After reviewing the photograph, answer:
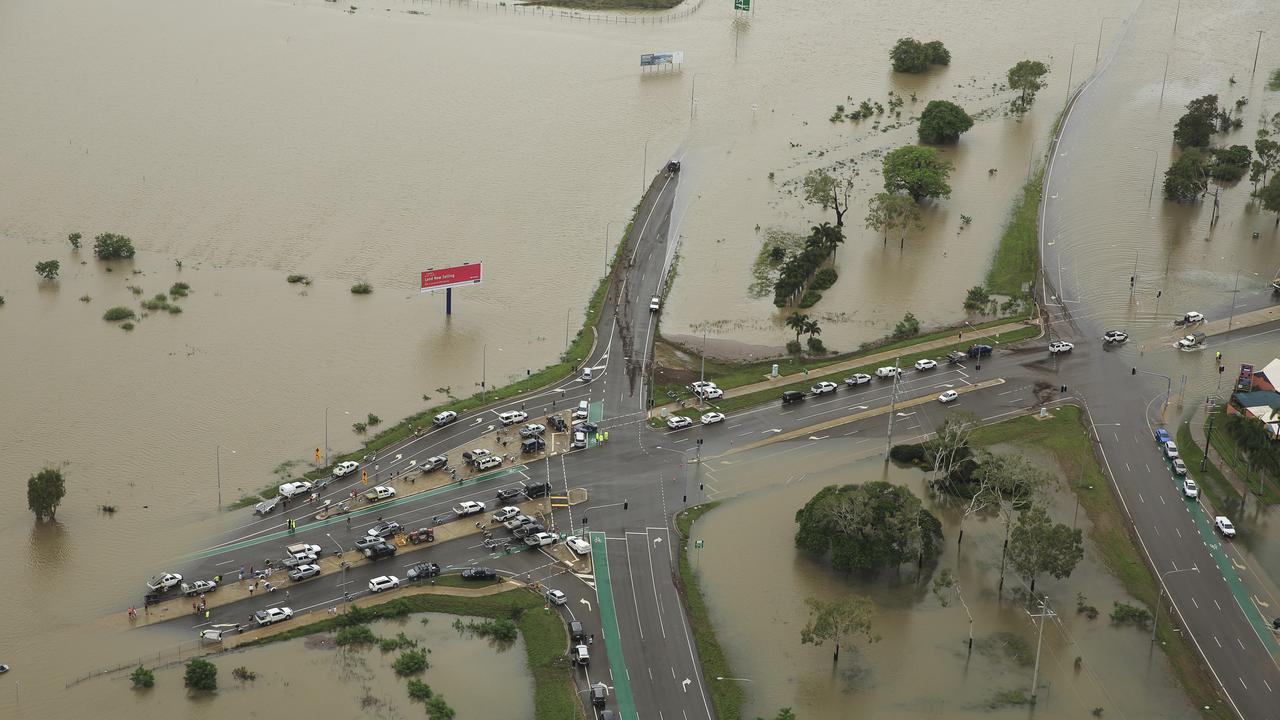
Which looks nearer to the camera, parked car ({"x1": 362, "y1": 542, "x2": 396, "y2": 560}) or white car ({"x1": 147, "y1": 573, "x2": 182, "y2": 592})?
white car ({"x1": 147, "y1": 573, "x2": 182, "y2": 592})

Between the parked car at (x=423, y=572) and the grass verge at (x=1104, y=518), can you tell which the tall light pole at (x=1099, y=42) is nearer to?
the grass verge at (x=1104, y=518)

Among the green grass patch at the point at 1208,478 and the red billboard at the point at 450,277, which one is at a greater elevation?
the red billboard at the point at 450,277

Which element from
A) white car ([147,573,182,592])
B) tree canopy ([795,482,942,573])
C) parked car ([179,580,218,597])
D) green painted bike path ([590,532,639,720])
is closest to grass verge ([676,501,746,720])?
green painted bike path ([590,532,639,720])

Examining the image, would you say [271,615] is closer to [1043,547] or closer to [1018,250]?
[1043,547]

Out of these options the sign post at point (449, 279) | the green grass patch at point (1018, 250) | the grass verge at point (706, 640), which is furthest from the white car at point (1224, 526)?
the sign post at point (449, 279)

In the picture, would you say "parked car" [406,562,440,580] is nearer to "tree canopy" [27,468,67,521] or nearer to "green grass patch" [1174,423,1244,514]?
"tree canopy" [27,468,67,521]
